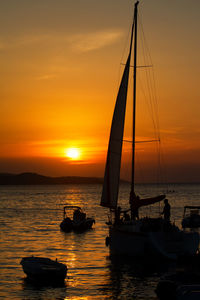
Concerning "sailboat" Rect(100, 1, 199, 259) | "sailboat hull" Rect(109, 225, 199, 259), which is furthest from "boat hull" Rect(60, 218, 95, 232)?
"sailboat hull" Rect(109, 225, 199, 259)

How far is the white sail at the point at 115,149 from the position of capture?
33.4 meters

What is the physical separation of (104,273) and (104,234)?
23.2 metres

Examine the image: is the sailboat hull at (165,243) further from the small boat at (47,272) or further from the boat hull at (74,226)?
the boat hull at (74,226)

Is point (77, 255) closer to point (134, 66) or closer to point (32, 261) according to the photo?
point (32, 261)

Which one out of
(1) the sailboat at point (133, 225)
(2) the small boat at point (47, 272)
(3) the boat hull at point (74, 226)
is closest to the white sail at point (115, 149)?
(1) the sailboat at point (133, 225)

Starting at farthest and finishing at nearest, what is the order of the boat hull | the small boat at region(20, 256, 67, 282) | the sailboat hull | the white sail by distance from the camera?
the boat hull → the white sail → the sailboat hull → the small boat at region(20, 256, 67, 282)

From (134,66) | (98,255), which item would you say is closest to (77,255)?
(98,255)

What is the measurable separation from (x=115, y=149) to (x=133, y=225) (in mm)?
6462

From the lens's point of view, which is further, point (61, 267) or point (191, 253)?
point (191, 253)

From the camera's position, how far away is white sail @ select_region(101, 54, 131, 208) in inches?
1315

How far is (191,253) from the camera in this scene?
27547 millimetres

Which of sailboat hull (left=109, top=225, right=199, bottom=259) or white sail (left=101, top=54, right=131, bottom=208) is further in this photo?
white sail (left=101, top=54, right=131, bottom=208)

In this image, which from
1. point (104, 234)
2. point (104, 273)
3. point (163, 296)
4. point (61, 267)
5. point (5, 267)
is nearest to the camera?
point (163, 296)

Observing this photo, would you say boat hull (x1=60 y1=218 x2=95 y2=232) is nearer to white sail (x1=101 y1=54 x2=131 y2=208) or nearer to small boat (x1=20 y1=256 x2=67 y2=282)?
white sail (x1=101 y1=54 x2=131 y2=208)
